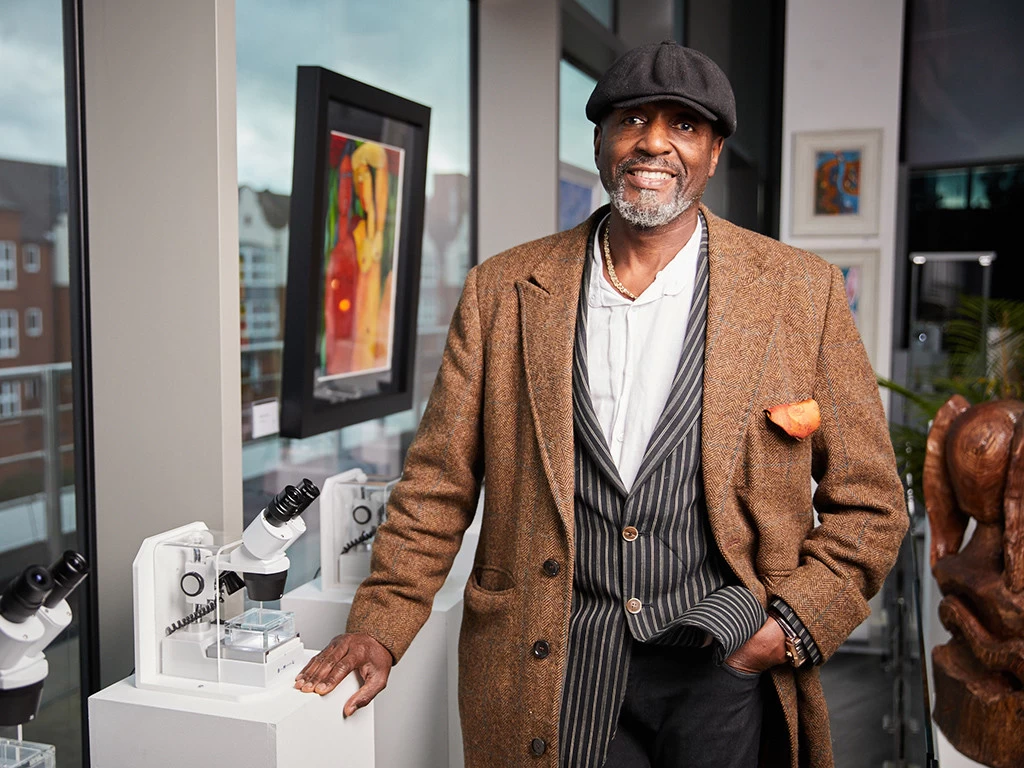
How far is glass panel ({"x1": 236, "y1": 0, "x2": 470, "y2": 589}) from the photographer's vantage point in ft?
11.1

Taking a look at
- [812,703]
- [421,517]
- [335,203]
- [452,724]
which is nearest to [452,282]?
[335,203]

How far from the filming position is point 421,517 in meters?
2.18

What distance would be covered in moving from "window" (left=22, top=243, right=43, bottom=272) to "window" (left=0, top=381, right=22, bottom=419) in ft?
0.97

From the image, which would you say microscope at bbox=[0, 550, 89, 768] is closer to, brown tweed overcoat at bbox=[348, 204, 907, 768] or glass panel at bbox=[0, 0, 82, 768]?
brown tweed overcoat at bbox=[348, 204, 907, 768]

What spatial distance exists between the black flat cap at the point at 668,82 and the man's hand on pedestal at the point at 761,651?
99cm

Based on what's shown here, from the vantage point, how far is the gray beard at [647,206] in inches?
81.0

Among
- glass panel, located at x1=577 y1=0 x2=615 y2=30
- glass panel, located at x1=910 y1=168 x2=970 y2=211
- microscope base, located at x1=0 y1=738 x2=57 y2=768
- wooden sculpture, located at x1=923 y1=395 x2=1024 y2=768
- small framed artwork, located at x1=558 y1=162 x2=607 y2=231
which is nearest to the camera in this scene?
microscope base, located at x1=0 y1=738 x2=57 y2=768

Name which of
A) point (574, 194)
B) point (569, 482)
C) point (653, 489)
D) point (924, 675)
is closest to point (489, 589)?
point (569, 482)

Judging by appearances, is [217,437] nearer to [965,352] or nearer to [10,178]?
[10,178]

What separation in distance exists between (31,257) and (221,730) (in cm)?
134

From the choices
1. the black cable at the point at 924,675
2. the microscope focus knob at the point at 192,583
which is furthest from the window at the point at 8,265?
the black cable at the point at 924,675

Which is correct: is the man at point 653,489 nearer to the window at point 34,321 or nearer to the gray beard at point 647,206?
the gray beard at point 647,206

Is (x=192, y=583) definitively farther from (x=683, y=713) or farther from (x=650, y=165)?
(x=650, y=165)

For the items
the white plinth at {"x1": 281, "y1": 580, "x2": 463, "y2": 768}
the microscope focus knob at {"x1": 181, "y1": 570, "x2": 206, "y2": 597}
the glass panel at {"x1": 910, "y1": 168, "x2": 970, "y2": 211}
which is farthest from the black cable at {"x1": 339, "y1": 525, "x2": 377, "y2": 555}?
the glass panel at {"x1": 910, "y1": 168, "x2": 970, "y2": 211}
